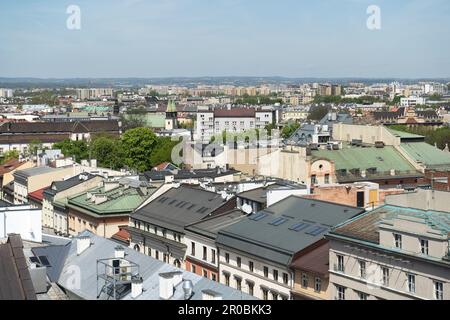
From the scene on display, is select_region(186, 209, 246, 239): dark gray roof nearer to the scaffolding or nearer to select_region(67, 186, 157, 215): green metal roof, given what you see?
the scaffolding

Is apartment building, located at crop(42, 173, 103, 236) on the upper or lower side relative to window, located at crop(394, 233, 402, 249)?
lower

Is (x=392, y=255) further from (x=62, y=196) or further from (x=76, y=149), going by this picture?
(x=76, y=149)

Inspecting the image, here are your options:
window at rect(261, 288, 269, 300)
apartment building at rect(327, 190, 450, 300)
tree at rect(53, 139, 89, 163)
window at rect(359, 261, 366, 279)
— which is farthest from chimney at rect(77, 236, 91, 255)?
tree at rect(53, 139, 89, 163)

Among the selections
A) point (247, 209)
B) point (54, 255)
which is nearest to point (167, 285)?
point (54, 255)

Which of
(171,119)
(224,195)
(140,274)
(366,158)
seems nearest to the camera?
(140,274)

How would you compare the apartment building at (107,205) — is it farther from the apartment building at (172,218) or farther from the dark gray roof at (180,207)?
the apartment building at (172,218)
